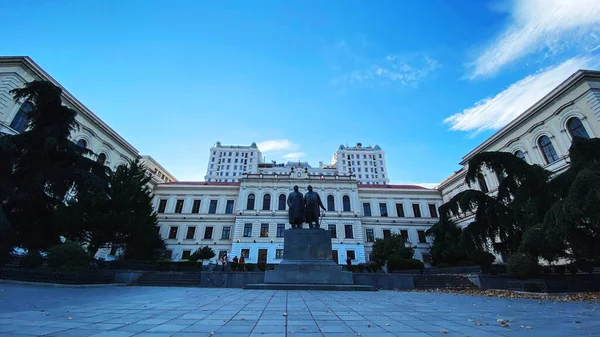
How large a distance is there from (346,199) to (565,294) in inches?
1061

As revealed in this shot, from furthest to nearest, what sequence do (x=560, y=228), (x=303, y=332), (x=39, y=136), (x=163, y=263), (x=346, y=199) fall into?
(x=346, y=199), (x=163, y=263), (x=39, y=136), (x=560, y=228), (x=303, y=332)

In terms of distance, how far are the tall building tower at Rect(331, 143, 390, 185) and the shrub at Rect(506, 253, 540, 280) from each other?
212 feet

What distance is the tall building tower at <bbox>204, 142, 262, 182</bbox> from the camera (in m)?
72.8

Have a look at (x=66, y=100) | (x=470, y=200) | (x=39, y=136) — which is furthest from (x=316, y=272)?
(x=66, y=100)

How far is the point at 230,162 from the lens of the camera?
74.8 m

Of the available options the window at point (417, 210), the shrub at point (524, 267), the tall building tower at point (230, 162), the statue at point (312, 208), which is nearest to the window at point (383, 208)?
the window at point (417, 210)

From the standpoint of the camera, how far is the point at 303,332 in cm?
314

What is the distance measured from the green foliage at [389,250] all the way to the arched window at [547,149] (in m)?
14.6

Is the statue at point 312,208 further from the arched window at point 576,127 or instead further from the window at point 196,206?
the window at point 196,206

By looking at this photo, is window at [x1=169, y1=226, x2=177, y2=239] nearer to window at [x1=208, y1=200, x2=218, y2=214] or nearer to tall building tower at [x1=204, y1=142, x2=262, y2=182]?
window at [x1=208, y1=200, x2=218, y2=214]

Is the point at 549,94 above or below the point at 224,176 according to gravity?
below

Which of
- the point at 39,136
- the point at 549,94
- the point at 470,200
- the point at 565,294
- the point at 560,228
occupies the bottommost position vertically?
the point at 565,294

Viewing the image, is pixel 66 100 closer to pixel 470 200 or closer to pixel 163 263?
Result: pixel 163 263

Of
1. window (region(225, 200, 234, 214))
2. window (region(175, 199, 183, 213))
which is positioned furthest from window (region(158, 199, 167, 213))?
window (region(225, 200, 234, 214))
